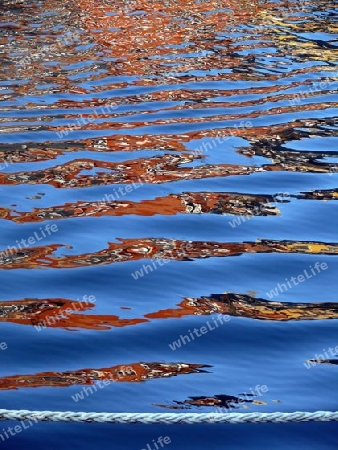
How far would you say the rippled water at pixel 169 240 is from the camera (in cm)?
438

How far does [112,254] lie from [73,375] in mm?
1767

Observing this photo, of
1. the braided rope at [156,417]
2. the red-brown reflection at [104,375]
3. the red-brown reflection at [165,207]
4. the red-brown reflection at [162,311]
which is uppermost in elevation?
the braided rope at [156,417]

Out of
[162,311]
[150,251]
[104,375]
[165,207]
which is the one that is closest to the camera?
[104,375]

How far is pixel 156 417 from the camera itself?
3.70 metres

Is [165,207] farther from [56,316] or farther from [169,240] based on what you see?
[56,316]

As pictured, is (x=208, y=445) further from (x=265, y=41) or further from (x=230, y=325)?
(x=265, y=41)

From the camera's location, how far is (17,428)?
3971 millimetres

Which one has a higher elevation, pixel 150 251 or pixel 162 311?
pixel 162 311

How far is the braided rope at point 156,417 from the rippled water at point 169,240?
262 mm

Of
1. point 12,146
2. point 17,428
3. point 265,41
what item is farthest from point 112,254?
point 265,41

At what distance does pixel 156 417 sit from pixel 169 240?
285 cm

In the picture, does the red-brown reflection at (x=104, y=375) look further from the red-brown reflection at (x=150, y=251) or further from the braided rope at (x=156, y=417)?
the red-brown reflection at (x=150, y=251)

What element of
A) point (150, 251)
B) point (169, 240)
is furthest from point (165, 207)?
point (150, 251)

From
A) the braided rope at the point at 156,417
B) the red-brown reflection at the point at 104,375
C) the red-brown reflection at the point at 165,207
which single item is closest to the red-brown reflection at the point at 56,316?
the red-brown reflection at the point at 104,375
